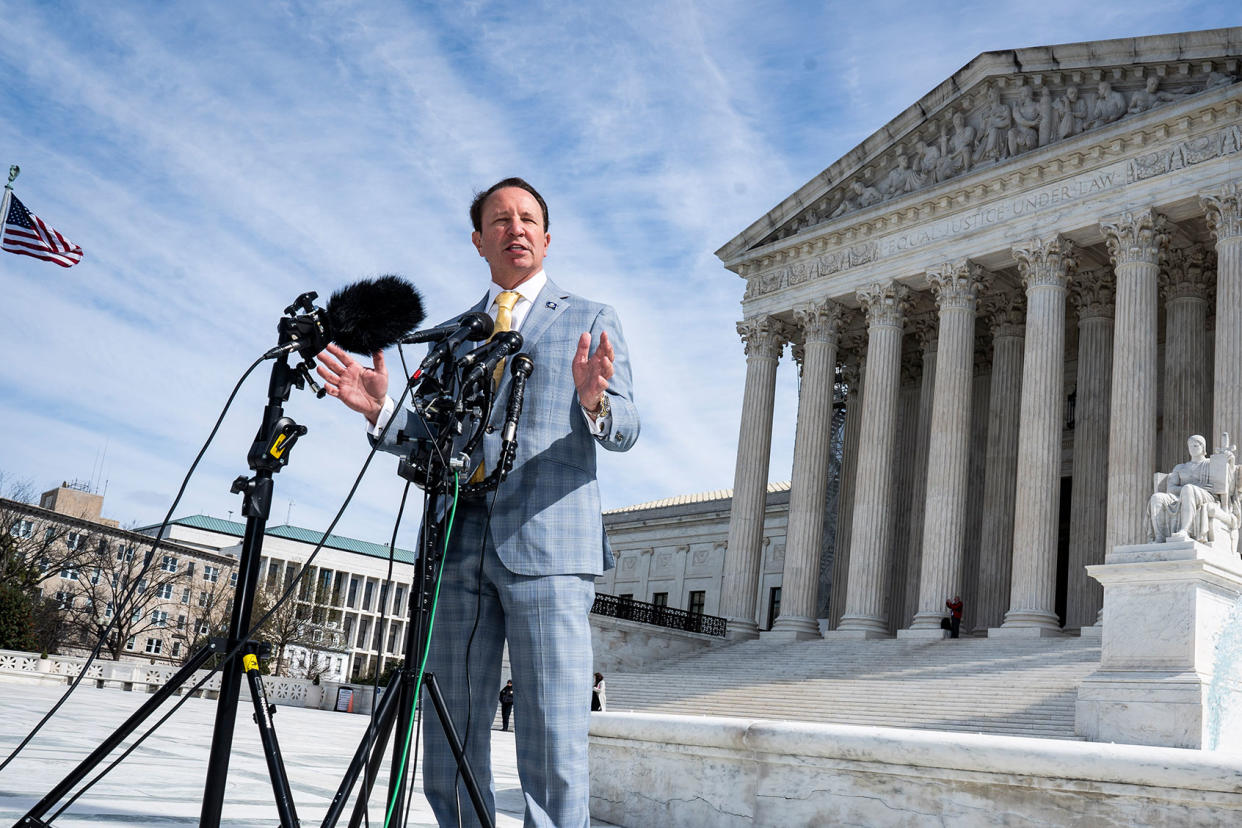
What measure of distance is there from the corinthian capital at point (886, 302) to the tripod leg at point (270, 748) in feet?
104

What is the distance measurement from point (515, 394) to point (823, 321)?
3276cm

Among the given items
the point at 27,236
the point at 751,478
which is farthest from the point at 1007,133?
the point at 27,236

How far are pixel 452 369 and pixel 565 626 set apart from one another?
103cm

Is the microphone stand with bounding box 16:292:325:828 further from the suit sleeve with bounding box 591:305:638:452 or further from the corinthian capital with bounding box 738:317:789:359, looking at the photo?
the corinthian capital with bounding box 738:317:789:359

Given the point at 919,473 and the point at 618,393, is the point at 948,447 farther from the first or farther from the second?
the point at 618,393

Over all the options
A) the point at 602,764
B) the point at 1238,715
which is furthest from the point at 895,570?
the point at 602,764

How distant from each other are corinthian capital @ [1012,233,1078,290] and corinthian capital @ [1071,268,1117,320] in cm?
239

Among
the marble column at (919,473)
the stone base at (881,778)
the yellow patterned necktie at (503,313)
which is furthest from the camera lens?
the marble column at (919,473)

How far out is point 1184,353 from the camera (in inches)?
1189

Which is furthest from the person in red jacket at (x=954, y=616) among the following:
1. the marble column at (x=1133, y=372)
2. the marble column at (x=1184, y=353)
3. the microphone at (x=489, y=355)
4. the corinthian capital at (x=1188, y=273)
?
the microphone at (x=489, y=355)

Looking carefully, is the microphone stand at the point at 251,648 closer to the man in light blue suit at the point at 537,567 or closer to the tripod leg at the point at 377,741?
the tripod leg at the point at 377,741

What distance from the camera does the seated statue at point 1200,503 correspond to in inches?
674

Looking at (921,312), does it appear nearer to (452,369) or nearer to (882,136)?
(882,136)

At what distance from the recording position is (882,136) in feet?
115
